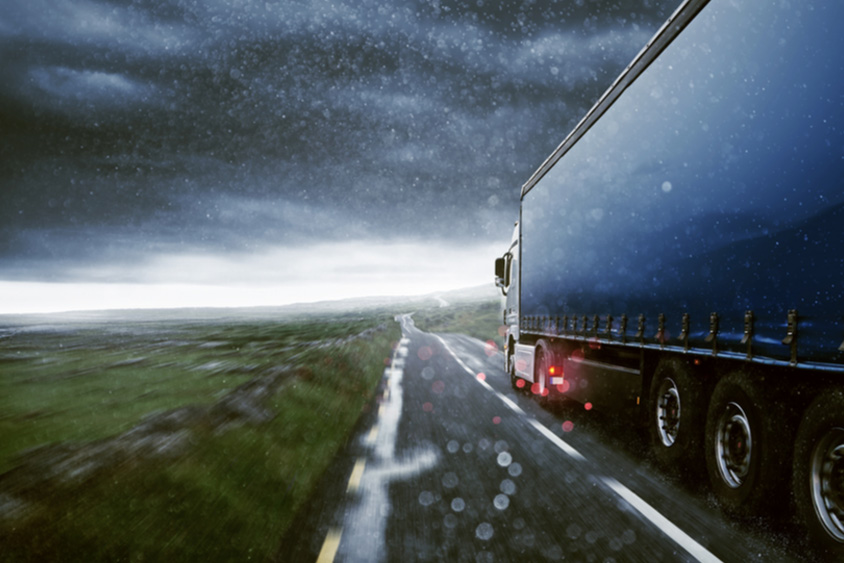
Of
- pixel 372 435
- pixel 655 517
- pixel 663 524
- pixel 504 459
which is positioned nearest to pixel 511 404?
pixel 372 435

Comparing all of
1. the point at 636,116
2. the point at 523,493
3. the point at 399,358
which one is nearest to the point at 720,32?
the point at 636,116

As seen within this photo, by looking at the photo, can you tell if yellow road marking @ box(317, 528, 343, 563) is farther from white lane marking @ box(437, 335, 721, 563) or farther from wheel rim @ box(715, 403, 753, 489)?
wheel rim @ box(715, 403, 753, 489)

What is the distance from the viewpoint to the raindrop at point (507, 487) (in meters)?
6.54

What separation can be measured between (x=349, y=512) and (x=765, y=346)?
4080mm

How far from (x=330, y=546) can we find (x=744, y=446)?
4.06 meters

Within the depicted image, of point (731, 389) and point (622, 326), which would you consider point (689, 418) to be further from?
point (622, 326)

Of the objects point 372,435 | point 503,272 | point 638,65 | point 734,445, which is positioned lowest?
point 372,435

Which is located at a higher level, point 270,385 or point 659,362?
point 659,362

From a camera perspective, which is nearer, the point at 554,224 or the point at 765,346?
the point at 765,346

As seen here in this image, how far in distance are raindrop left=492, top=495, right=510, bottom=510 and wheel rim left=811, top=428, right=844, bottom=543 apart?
2681 mm

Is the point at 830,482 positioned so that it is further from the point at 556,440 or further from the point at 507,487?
the point at 556,440

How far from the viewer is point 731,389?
5977 mm

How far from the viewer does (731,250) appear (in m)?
5.57

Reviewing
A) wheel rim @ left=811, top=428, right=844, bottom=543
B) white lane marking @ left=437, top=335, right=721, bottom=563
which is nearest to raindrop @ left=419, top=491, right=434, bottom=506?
white lane marking @ left=437, top=335, right=721, bottom=563
